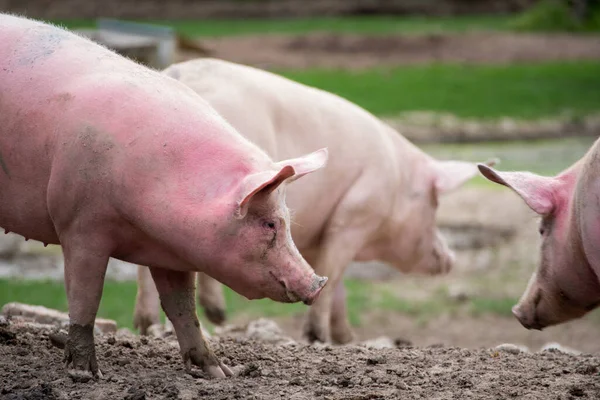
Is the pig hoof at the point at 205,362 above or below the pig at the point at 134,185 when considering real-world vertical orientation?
below

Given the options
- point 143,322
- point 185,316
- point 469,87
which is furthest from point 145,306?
point 469,87

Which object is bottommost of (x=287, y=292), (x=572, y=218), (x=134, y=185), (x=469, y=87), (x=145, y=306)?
(x=469, y=87)

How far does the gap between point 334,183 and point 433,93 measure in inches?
622

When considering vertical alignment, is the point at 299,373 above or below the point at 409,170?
above

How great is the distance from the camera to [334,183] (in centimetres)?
773

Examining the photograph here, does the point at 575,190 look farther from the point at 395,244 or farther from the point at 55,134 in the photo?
the point at 395,244

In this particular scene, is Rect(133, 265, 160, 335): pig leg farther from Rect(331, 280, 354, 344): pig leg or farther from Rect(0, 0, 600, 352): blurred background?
Rect(0, 0, 600, 352): blurred background

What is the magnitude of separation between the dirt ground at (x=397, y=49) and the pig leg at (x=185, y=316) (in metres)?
21.5

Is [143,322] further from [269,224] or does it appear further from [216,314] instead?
[269,224]

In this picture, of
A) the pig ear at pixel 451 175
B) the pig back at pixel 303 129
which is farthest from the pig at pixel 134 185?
the pig ear at pixel 451 175

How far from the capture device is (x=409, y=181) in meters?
8.46

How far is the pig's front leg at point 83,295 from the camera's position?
4.75 meters

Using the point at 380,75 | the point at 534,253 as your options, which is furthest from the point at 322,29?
the point at 534,253

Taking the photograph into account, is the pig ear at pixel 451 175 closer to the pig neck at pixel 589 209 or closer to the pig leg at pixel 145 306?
the pig leg at pixel 145 306
